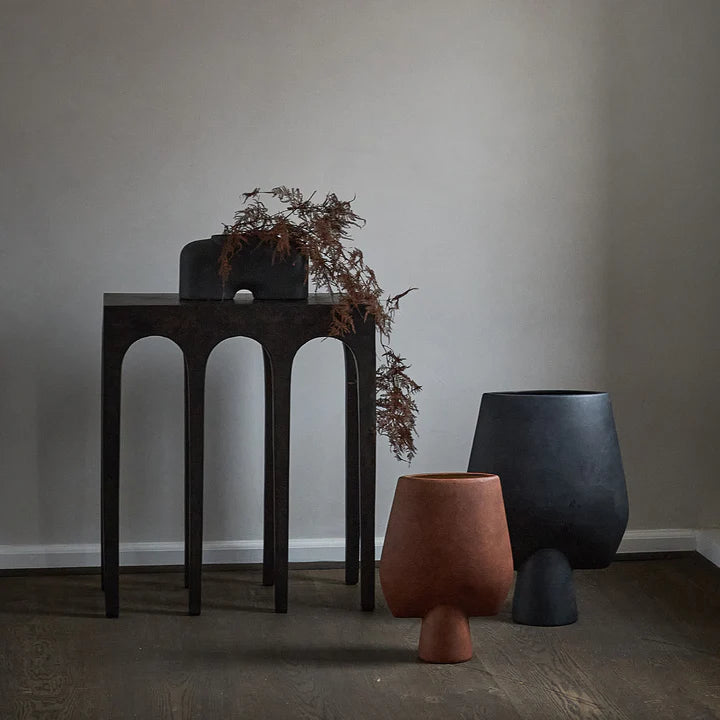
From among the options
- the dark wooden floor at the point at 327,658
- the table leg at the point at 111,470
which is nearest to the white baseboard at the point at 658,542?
the dark wooden floor at the point at 327,658

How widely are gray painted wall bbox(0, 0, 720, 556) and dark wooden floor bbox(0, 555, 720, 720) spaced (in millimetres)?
357

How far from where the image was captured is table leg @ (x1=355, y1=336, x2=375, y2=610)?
7.29 ft

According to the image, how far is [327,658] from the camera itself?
6.43 feet

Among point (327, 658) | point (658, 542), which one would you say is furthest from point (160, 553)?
point (658, 542)

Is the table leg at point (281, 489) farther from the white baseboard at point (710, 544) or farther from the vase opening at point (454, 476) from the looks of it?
the white baseboard at point (710, 544)

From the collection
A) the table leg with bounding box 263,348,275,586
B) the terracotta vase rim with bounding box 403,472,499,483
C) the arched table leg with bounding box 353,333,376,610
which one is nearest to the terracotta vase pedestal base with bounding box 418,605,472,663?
the terracotta vase rim with bounding box 403,472,499,483

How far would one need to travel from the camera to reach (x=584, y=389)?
2.73 meters

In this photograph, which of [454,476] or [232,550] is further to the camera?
[232,550]

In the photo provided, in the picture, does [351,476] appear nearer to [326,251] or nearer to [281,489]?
[281,489]

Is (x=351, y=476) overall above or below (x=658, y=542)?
above

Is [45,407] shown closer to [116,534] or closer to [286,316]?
[116,534]

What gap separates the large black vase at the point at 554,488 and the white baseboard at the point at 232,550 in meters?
0.63

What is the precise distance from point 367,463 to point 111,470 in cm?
53

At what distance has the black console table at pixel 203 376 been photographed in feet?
7.03
